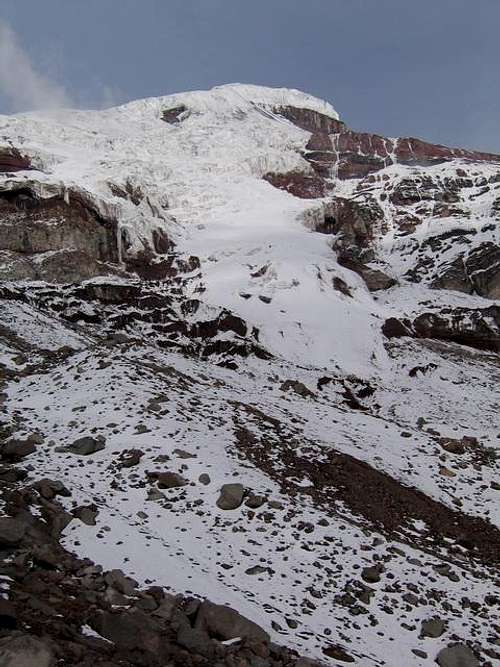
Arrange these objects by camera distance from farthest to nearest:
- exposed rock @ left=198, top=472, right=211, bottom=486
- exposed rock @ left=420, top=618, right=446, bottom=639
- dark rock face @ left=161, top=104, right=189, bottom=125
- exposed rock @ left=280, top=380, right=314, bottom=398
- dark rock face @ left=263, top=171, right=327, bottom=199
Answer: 1. dark rock face @ left=161, top=104, right=189, bottom=125
2. dark rock face @ left=263, top=171, right=327, bottom=199
3. exposed rock @ left=280, top=380, right=314, bottom=398
4. exposed rock @ left=198, top=472, right=211, bottom=486
5. exposed rock @ left=420, top=618, right=446, bottom=639

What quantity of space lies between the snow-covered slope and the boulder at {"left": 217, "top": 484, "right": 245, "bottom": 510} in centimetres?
17

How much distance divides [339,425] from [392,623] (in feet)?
33.1

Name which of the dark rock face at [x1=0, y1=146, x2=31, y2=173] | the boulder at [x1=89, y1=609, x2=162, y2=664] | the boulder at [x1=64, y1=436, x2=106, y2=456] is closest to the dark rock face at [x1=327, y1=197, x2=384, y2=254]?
the dark rock face at [x1=0, y1=146, x2=31, y2=173]

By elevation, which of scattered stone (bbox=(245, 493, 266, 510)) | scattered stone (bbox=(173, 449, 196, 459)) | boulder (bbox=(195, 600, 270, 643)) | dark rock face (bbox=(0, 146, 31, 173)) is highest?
dark rock face (bbox=(0, 146, 31, 173))

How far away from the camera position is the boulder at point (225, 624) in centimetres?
738

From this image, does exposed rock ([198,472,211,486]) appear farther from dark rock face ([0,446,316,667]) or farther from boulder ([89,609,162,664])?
boulder ([89,609,162,664])

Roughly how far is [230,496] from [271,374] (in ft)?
67.6

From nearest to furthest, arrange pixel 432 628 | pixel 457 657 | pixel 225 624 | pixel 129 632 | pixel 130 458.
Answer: pixel 129 632 → pixel 225 624 → pixel 457 657 → pixel 432 628 → pixel 130 458

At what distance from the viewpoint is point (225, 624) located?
7.48 metres

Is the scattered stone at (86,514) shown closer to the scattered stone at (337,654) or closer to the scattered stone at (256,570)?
the scattered stone at (256,570)

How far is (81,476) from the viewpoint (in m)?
12.1

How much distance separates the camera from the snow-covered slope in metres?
9.77

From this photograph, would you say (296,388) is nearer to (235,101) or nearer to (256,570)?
(256,570)

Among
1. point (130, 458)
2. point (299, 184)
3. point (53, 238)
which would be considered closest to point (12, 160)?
point (53, 238)
